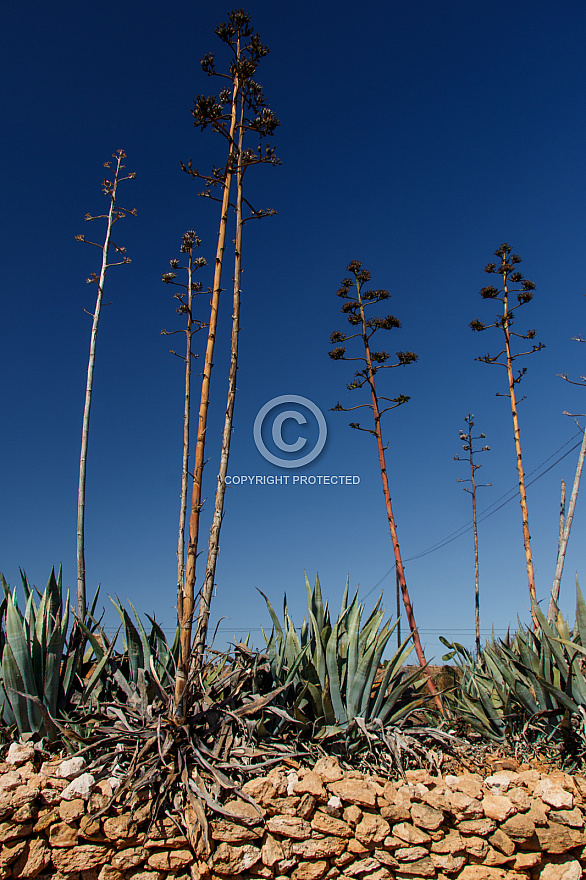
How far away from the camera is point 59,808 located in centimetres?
299

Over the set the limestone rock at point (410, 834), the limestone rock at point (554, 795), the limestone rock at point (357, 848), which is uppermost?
the limestone rock at point (554, 795)

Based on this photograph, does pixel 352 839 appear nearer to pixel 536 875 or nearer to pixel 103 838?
pixel 536 875

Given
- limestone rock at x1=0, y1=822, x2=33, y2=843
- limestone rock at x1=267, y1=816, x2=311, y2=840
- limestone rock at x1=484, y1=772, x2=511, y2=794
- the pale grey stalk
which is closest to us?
limestone rock at x1=0, y1=822, x2=33, y2=843

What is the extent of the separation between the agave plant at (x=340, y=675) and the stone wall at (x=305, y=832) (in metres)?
0.38

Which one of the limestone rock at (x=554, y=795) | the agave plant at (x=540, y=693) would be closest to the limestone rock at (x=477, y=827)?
the limestone rock at (x=554, y=795)

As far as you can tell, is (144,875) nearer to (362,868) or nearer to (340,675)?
(362,868)

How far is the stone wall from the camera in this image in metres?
2.93

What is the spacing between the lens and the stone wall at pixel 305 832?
2.93 m

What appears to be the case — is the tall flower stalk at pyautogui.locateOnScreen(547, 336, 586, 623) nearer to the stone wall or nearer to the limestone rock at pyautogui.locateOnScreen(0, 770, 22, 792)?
the stone wall

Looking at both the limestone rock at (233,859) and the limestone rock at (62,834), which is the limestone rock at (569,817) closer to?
the limestone rock at (233,859)

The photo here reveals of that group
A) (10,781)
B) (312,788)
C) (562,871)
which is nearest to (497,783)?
(562,871)

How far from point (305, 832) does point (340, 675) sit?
987mm

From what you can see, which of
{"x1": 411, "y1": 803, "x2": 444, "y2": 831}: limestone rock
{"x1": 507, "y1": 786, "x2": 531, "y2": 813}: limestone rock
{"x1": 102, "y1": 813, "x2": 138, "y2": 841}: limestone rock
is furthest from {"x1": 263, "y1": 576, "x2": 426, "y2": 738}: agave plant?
{"x1": 102, "y1": 813, "x2": 138, "y2": 841}: limestone rock

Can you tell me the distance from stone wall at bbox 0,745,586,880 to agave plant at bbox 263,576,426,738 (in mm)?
379
